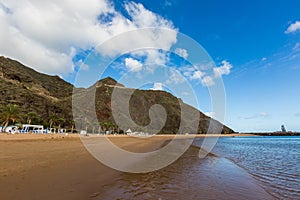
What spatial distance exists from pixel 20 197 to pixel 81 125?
87851 millimetres

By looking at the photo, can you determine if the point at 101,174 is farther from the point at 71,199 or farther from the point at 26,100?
the point at 26,100

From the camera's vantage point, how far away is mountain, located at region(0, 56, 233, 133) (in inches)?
3157

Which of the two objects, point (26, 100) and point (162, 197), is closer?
point (162, 197)

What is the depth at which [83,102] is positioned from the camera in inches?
4510

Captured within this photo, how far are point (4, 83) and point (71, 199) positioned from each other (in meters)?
101

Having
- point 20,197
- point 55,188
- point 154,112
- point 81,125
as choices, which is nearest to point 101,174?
point 55,188

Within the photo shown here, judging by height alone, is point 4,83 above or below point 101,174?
above

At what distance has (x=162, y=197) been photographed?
585cm

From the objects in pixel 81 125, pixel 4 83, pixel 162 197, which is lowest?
pixel 162 197

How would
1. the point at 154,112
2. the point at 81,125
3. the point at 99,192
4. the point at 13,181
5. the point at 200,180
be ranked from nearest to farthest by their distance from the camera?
the point at 99,192
the point at 13,181
the point at 200,180
the point at 81,125
the point at 154,112

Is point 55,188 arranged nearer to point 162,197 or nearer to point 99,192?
point 99,192

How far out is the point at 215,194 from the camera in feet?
20.8

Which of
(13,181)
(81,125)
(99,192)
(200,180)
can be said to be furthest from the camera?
(81,125)

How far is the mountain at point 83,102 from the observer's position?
263 feet
